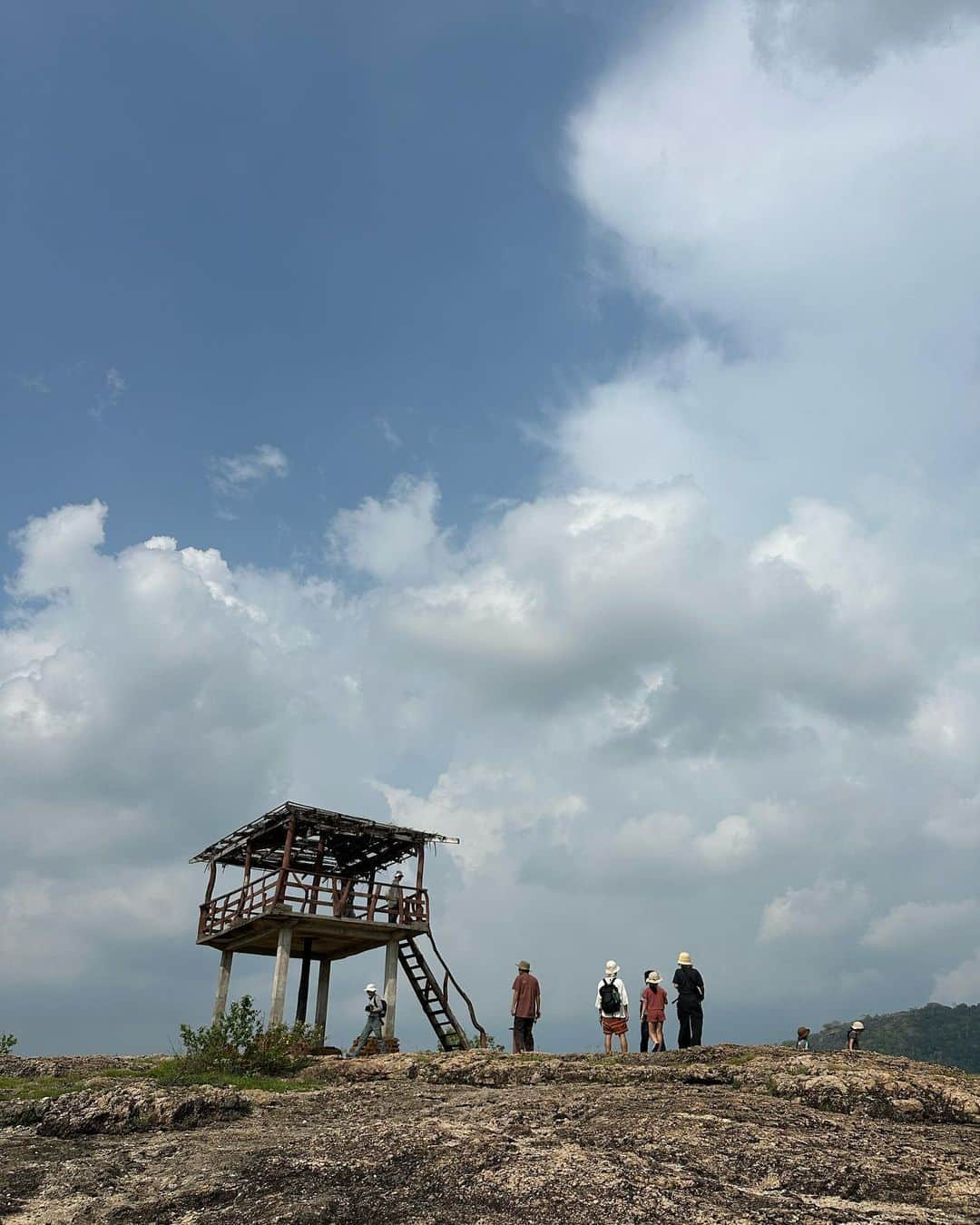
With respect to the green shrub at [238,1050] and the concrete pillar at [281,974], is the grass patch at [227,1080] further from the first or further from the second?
the concrete pillar at [281,974]

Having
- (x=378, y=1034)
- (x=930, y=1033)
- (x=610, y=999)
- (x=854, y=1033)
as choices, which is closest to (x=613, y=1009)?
(x=610, y=999)

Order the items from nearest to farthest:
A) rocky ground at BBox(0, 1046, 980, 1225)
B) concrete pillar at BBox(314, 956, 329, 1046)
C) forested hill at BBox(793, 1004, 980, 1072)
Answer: rocky ground at BBox(0, 1046, 980, 1225) < concrete pillar at BBox(314, 956, 329, 1046) < forested hill at BBox(793, 1004, 980, 1072)

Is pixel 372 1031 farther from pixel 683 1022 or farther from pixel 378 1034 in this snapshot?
pixel 683 1022

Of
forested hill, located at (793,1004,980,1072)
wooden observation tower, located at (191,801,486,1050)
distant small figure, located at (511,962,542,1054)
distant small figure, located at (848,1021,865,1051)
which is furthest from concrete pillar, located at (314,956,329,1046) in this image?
forested hill, located at (793,1004,980,1072)

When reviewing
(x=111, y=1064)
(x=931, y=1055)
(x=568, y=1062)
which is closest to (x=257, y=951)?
(x=111, y=1064)

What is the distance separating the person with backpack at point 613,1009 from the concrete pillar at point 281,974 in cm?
919

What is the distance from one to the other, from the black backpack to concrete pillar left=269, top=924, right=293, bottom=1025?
9.24 metres

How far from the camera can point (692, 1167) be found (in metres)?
7.54

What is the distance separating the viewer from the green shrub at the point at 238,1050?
1526 cm

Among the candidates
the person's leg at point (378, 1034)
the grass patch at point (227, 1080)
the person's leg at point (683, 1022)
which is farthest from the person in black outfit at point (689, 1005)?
the person's leg at point (378, 1034)

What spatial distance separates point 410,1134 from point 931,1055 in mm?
108744

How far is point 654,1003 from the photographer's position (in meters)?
16.6

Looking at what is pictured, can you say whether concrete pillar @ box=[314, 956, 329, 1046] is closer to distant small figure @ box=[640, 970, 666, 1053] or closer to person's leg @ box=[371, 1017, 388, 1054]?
person's leg @ box=[371, 1017, 388, 1054]

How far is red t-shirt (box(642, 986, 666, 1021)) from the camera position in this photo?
1648cm
